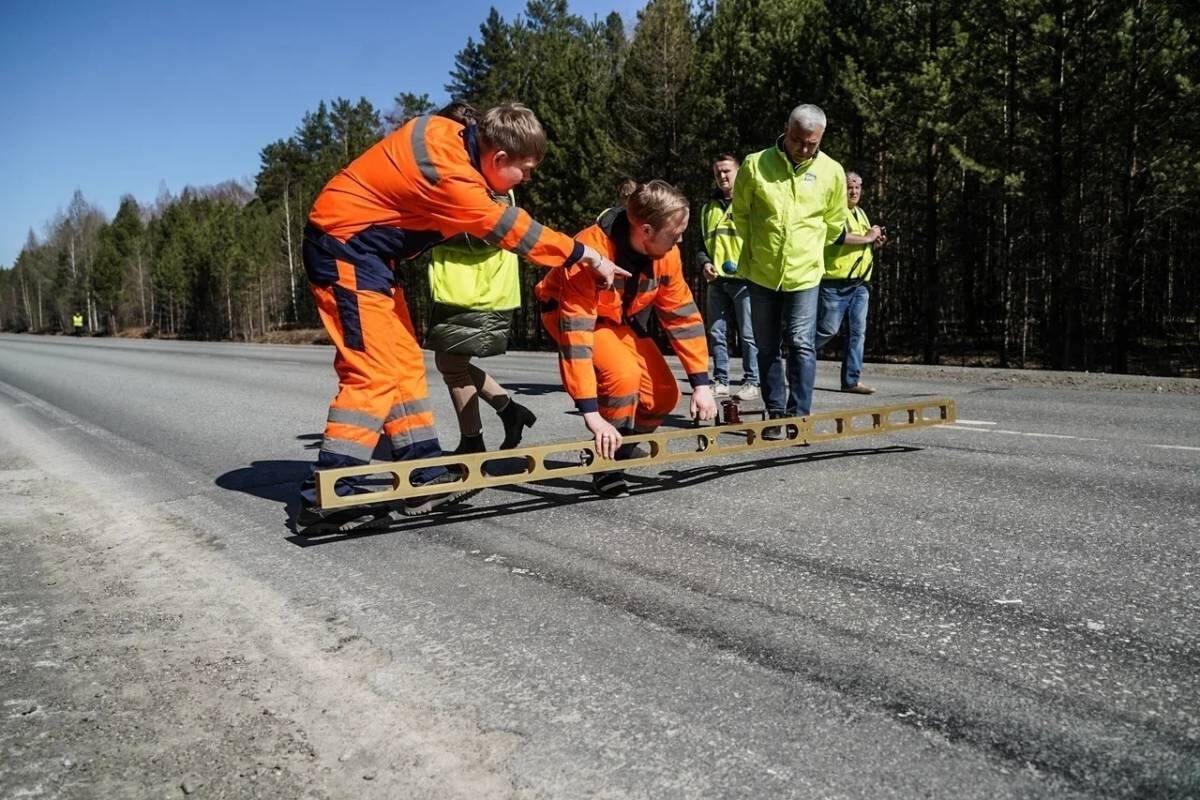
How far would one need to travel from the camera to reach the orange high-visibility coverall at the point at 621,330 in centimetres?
382

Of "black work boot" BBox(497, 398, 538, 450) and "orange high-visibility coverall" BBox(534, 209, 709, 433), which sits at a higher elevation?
"orange high-visibility coverall" BBox(534, 209, 709, 433)

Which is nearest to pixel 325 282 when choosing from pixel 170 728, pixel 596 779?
pixel 170 728

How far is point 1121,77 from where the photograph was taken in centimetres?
1310

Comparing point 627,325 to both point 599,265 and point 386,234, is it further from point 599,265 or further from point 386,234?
point 386,234

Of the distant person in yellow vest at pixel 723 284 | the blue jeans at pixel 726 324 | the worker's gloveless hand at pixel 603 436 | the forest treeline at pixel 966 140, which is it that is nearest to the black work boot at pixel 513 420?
the worker's gloveless hand at pixel 603 436

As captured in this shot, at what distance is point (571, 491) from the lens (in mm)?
4141

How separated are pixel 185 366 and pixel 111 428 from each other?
1025 centimetres

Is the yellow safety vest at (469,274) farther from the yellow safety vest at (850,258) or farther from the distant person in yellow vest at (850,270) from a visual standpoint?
the yellow safety vest at (850,258)

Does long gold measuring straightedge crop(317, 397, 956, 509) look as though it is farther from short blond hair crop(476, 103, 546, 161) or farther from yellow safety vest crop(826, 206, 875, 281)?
yellow safety vest crop(826, 206, 875, 281)

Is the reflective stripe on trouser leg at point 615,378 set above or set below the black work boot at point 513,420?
above

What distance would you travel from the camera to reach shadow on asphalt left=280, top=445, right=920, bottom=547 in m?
3.51

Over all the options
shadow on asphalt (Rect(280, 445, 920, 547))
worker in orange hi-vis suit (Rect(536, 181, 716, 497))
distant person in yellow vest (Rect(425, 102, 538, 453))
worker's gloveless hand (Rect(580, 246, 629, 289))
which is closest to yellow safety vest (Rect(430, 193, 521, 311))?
distant person in yellow vest (Rect(425, 102, 538, 453))

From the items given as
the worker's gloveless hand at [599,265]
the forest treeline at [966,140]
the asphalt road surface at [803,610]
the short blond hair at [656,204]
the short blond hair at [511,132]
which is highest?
the forest treeline at [966,140]

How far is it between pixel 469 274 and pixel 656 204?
114 centimetres
